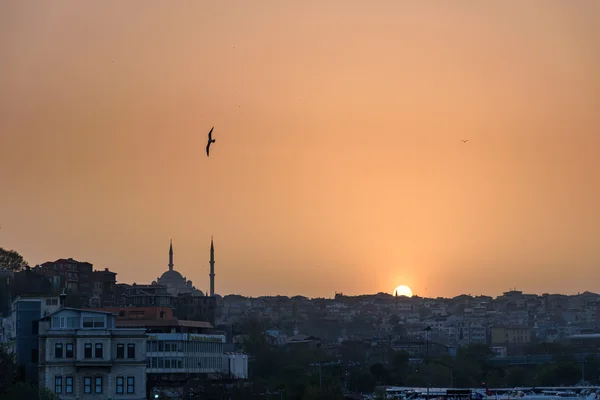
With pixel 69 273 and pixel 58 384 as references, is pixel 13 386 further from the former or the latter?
pixel 69 273

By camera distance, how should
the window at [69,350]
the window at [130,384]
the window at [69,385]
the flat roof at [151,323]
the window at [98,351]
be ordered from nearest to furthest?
the window at [69,385], the window at [69,350], the window at [98,351], the window at [130,384], the flat roof at [151,323]

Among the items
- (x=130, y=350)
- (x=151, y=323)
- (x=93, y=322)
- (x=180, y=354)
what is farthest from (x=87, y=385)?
(x=151, y=323)

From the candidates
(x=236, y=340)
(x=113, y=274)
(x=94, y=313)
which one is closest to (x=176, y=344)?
(x=94, y=313)

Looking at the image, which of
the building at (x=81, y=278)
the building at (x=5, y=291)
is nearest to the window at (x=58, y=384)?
the building at (x=5, y=291)

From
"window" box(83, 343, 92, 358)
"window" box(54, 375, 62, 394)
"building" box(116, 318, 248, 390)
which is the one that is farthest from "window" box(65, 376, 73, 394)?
"building" box(116, 318, 248, 390)

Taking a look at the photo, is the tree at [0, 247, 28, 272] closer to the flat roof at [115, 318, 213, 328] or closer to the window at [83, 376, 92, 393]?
the flat roof at [115, 318, 213, 328]

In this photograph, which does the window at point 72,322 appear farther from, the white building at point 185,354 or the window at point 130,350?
the white building at point 185,354

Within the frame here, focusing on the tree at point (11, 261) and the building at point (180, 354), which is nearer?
the building at point (180, 354)
